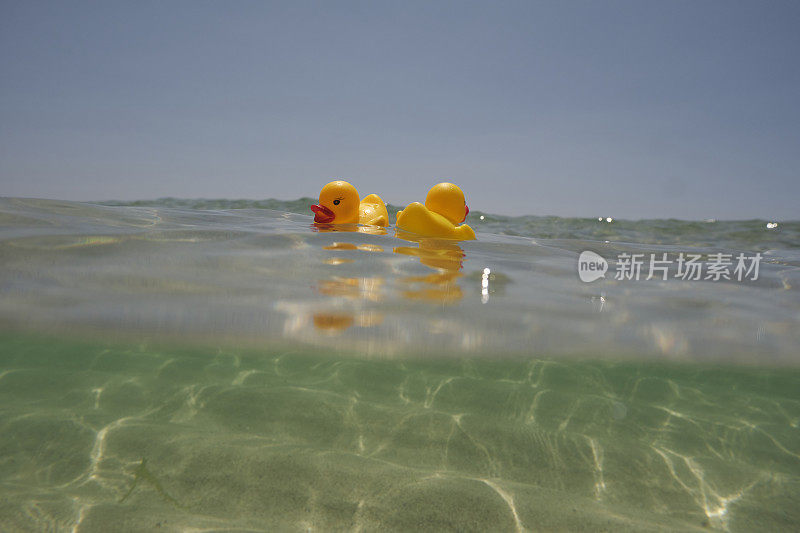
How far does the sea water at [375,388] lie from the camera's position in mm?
2213

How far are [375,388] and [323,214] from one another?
524 centimetres

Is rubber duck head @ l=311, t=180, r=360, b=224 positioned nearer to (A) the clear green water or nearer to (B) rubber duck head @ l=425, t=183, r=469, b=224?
(B) rubber duck head @ l=425, t=183, r=469, b=224

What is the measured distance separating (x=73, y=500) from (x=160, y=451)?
52cm

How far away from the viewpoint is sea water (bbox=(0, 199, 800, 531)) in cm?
221

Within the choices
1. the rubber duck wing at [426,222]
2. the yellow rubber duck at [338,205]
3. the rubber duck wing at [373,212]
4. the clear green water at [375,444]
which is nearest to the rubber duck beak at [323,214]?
the yellow rubber duck at [338,205]

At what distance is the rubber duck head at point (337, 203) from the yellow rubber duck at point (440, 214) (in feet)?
3.94

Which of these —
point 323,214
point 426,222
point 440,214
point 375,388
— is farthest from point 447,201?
point 375,388

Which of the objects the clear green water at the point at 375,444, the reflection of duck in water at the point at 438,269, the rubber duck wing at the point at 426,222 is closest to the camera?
the clear green water at the point at 375,444

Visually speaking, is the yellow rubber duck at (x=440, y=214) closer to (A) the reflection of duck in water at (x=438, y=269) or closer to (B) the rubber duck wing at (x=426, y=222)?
(B) the rubber duck wing at (x=426, y=222)

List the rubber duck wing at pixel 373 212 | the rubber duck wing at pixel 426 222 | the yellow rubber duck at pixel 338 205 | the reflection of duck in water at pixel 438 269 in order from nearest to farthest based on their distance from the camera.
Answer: the reflection of duck in water at pixel 438 269
the rubber duck wing at pixel 426 222
the yellow rubber duck at pixel 338 205
the rubber duck wing at pixel 373 212

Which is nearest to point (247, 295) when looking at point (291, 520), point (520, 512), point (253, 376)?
point (253, 376)

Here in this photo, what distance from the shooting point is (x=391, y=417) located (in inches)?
128

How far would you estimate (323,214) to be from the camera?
27.6ft

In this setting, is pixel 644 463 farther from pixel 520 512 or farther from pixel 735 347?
pixel 735 347
